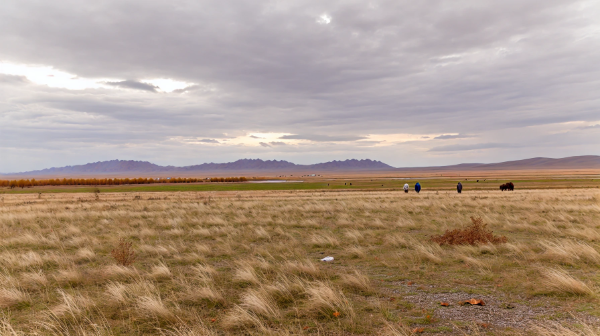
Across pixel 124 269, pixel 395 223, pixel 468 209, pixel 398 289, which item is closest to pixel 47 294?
pixel 124 269

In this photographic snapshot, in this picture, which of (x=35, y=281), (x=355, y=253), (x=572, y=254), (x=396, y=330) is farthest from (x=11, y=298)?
(x=572, y=254)

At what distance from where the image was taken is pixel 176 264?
10445 millimetres

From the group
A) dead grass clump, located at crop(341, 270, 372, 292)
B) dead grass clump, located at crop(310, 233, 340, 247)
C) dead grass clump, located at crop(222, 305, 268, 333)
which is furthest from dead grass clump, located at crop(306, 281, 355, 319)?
dead grass clump, located at crop(310, 233, 340, 247)

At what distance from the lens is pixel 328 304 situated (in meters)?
6.21

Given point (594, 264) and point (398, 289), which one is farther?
point (594, 264)

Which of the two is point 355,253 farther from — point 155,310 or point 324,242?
point 155,310

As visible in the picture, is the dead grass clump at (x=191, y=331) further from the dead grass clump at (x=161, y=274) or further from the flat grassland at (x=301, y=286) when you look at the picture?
the dead grass clump at (x=161, y=274)

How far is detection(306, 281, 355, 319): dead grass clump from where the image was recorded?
20.0ft

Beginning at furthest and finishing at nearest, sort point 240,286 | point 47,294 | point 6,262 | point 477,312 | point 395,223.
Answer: point 395,223, point 6,262, point 240,286, point 47,294, point 477,312

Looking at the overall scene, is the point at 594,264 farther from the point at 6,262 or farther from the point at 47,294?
the point at 6,262

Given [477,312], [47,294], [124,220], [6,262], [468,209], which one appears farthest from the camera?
[468,209]

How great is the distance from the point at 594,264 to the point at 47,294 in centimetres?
1334

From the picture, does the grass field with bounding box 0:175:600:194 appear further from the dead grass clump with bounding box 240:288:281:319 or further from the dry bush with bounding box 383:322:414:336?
the dry bush with bounding box 383:322:414:336

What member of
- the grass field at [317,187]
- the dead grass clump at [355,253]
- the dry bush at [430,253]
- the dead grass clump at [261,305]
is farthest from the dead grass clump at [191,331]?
the grass field at [317,187]
